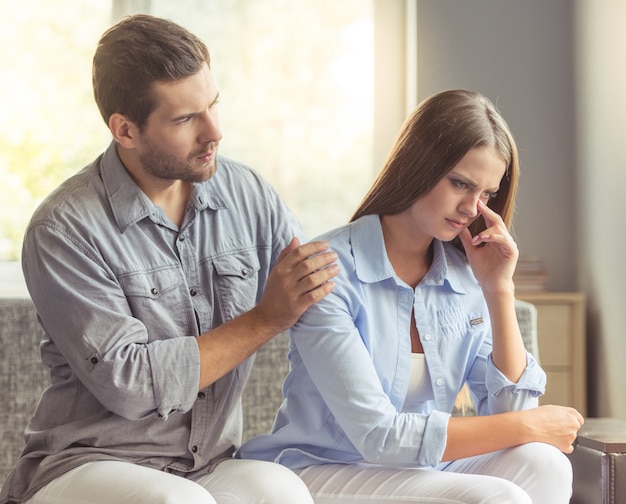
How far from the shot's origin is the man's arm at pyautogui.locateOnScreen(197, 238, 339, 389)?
5.55 feet

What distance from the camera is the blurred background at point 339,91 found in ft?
12.4

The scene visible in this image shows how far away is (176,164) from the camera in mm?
1781

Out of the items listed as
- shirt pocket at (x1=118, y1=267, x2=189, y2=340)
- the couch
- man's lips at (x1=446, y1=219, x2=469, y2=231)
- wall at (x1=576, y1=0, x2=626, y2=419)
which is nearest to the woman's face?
man's lips at (x1=446, y1=219, x2=469, y2=231)

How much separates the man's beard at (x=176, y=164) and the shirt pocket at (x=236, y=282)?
0.17m

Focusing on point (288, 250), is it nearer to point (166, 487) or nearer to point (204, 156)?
point (204, 156)

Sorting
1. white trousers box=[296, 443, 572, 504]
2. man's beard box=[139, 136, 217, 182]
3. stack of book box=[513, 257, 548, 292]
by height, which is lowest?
white trousers box=[296, 443, 572, 504]

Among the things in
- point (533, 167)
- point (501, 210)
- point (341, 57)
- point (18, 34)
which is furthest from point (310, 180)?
point (501, 210)

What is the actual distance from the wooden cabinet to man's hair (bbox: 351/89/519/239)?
5.47 feet

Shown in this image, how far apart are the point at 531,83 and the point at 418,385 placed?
7.43 feet

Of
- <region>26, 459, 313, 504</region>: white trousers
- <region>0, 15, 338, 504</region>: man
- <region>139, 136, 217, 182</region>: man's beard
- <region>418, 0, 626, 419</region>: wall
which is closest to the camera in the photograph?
<region>26, 459, 313, 504</region>: white trousers

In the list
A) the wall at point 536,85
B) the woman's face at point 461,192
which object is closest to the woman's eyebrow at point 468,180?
the woman's face at point 461,192

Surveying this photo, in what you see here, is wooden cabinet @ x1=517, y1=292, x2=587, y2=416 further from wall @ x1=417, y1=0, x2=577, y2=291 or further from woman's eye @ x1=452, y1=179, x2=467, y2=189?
woman's eye @ x1=452, y1=179, x2=467, y2=189

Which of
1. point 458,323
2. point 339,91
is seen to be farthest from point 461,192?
point 339,91

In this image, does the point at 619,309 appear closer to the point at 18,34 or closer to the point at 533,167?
the point at 533,167
